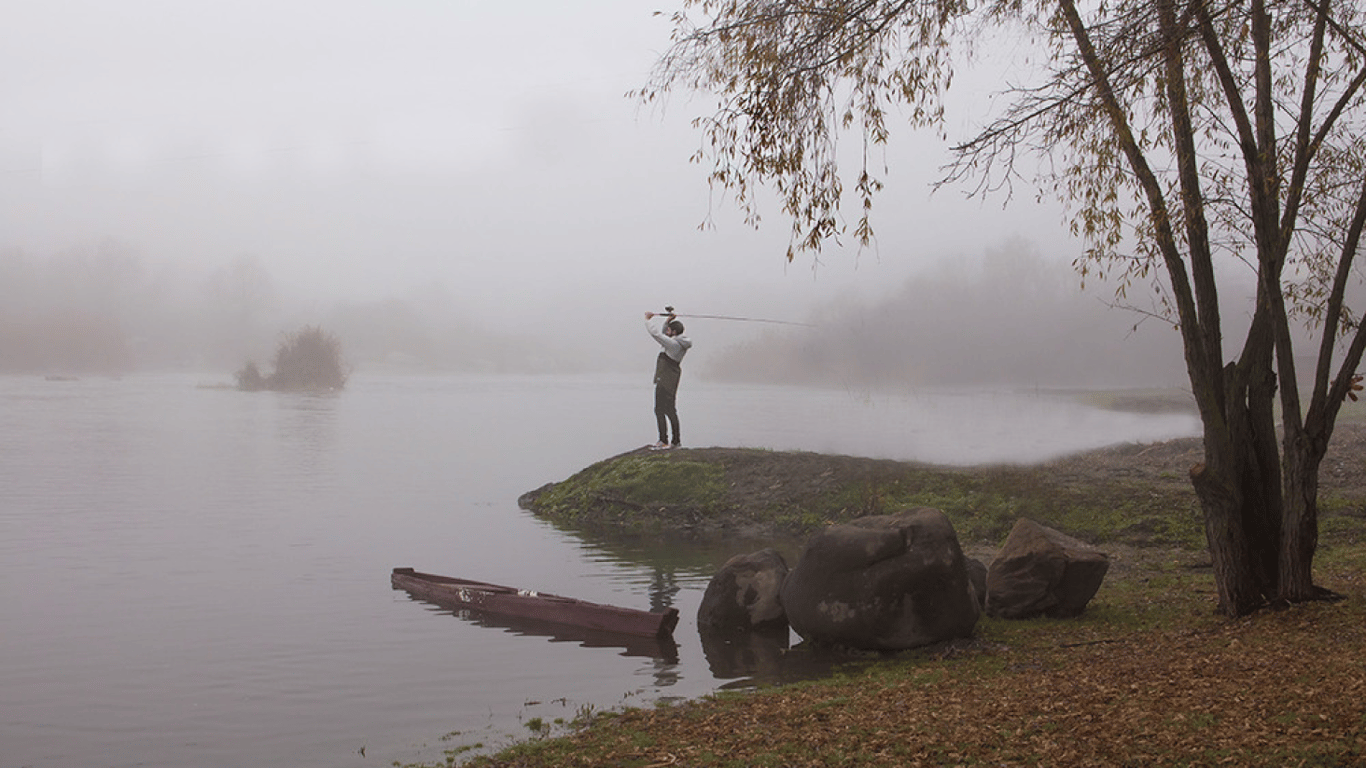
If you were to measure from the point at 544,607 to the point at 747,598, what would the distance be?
2.98m

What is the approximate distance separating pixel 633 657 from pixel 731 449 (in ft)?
52.7

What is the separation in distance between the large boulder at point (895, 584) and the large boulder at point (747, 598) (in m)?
1.69

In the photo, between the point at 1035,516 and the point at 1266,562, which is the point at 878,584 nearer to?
the point at 1266,562

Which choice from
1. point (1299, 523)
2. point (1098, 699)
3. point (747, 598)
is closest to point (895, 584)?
point (747, 598)

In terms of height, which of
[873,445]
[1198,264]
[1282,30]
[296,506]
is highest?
[1282,30]

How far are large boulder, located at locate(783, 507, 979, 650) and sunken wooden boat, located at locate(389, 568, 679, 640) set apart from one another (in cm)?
233

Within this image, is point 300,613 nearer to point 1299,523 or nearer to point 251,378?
point 1299,523

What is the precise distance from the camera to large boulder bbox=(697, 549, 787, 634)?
15078mm

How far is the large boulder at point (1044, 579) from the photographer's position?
14.3m

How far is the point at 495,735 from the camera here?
1054 cm

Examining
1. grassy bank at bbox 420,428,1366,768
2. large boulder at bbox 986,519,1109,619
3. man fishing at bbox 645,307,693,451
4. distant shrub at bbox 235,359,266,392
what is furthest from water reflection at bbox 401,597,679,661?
distant shrub at bbox 235,359,266,392

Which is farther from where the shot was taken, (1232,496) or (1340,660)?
(1232,496)

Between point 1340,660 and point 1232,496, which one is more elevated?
point 1232,496

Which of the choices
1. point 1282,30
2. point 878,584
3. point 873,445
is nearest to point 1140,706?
point 878,584
